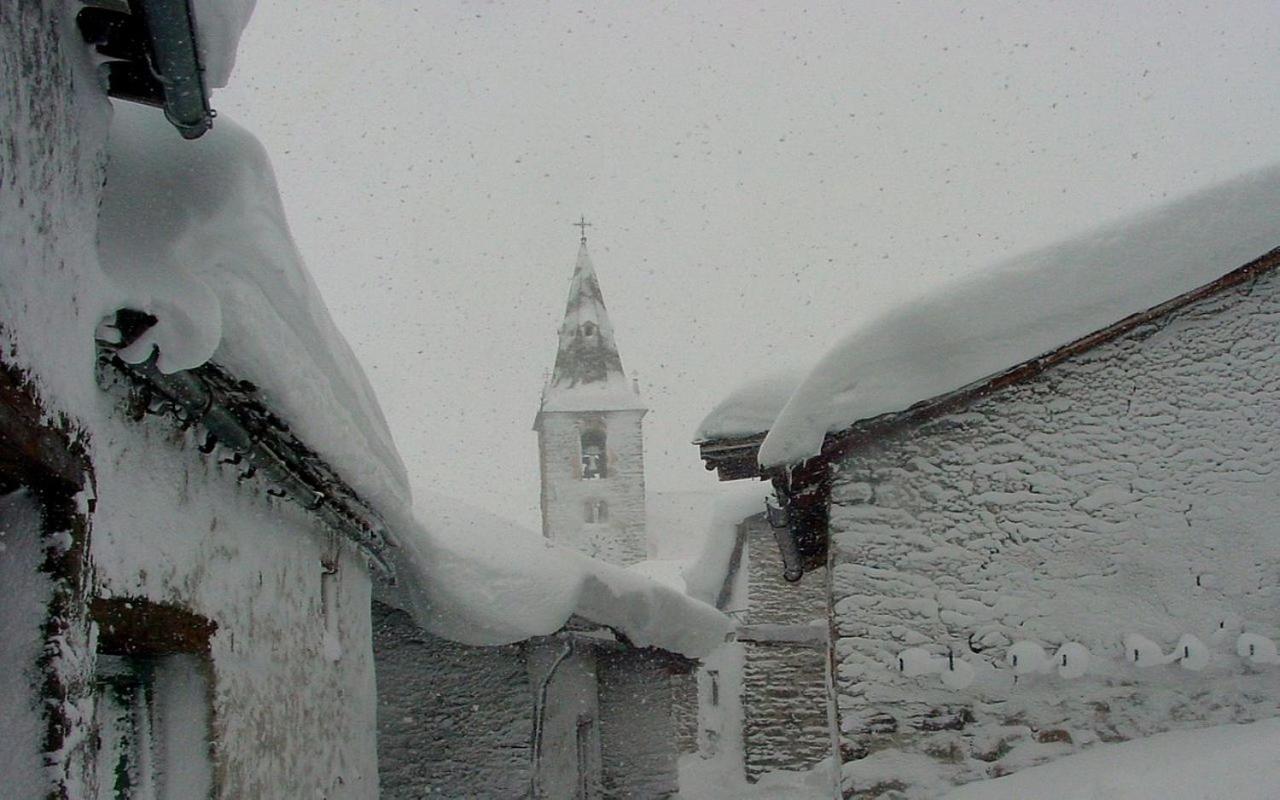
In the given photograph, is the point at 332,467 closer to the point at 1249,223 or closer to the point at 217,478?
the point at 217,478

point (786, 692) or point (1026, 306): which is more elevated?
point (1026, 306)

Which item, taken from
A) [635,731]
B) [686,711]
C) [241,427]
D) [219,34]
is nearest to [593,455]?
[686,711]

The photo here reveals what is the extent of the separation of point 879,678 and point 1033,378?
5.44 ft

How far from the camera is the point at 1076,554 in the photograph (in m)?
5.32

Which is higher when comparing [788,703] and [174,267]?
[174,267]

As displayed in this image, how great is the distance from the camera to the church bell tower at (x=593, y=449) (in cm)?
3334

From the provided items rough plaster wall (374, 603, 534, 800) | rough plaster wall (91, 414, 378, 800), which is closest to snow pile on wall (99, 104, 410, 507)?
rough plaster wall (91, 414, 378, 800)

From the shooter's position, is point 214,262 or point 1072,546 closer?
point 214,262

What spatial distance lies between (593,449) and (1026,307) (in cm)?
2890

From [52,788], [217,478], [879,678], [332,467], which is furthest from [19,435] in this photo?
[879,678]

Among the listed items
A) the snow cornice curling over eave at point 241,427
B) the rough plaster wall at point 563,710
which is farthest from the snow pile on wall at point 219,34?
the rough plaster wall at point 563,710

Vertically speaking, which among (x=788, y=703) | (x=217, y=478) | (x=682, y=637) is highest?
(x=217, y=478)

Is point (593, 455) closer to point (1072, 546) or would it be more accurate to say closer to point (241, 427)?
point (1072, 546)

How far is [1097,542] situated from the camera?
5.31 m
